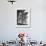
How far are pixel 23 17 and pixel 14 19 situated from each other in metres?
0.31

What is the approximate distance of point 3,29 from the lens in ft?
15.7

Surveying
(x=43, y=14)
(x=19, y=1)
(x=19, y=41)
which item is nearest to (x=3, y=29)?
(x=19, y=41)

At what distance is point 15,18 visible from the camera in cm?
477

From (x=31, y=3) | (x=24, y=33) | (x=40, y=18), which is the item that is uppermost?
(x=31, y=3)

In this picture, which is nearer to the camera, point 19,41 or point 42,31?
point 19,41

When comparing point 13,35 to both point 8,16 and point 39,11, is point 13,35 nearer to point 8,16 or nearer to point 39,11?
point 8,16

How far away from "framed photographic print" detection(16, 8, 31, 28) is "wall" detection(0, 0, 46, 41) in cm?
10

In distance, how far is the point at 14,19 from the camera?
15.6 feet

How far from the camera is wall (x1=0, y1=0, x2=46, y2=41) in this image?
471cm

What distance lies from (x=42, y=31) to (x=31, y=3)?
39.1 inches

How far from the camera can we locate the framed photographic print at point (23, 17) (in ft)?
15.5

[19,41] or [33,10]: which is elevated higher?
[33,10]

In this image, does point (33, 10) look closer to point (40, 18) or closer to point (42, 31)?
point (40, 18)

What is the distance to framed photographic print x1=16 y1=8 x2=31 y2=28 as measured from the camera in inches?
187
